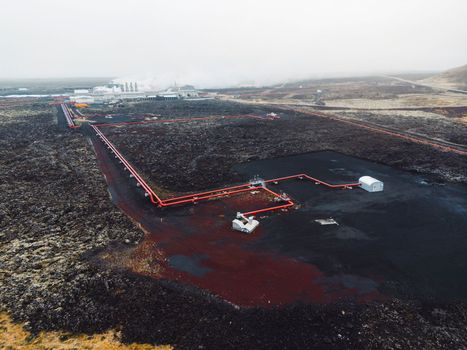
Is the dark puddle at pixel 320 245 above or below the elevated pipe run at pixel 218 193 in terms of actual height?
below

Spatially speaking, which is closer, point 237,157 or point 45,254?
point 45,254

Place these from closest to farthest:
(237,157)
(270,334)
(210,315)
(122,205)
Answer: (270,334) < (210,315) < (122,205) < (237,157)

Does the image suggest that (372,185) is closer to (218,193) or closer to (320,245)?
(320,245)

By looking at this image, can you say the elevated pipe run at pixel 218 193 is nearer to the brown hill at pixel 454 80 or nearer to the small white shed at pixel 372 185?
the small white shed at pixel 372 185

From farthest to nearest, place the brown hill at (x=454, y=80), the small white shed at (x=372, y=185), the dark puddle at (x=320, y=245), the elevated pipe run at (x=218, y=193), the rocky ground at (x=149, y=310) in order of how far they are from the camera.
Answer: the brown hill at (x=454, y=80)
the small white shed at (x=372, y=185)
the elevated pipe run at (x=218, y=193)
the dark puddle at (x=320, y=245)
the rocky ground at (x=149, y=310)

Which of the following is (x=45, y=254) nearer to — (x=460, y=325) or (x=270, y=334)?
(x=270, y=334)

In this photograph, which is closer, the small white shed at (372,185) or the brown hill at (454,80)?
the small white shed at (372,185)

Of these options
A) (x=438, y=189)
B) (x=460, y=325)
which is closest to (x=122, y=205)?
(x=460, y=325)

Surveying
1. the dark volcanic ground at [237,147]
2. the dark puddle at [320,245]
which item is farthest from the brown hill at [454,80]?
the dark puddle at [320,245]

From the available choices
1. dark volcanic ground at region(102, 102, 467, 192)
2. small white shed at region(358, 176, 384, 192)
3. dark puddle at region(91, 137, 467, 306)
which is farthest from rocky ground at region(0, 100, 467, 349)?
small white shed at region(358, 176, 384, 192)
